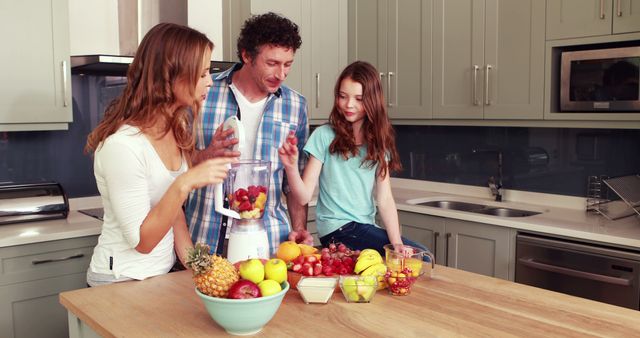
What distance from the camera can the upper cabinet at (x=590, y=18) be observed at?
2.80 metres

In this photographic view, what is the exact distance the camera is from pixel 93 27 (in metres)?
3.30

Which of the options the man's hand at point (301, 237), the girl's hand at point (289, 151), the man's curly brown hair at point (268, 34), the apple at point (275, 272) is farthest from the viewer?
the man's curly brown hair at point (268, 34)

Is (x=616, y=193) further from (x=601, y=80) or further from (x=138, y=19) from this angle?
(x=138, y=19)

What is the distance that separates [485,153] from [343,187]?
66.1 inches

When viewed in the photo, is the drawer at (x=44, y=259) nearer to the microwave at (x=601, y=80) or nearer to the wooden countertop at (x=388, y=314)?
the wooden countertop at (x=388, y=314)

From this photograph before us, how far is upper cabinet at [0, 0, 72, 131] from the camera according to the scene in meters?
2.84

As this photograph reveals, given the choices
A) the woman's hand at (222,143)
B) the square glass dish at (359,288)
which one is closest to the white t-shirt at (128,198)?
the woman's hand at (222,143)

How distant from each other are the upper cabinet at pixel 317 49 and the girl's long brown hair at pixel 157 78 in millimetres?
2068

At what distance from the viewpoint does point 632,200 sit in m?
2.96

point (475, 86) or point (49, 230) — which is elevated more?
point (475, 86)

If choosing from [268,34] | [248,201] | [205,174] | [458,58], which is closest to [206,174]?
[205,174]

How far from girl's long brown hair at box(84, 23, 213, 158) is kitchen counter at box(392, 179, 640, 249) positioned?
6.40 ft

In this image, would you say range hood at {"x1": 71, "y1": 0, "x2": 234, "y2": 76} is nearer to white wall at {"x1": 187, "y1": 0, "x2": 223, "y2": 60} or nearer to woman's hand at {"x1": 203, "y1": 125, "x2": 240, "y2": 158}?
white wall at {"x1": 187, "y1": 0, "x2": 223, "y2": 60}

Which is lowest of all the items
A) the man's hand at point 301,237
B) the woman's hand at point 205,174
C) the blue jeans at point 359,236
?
the blue jeans at point 359,236
